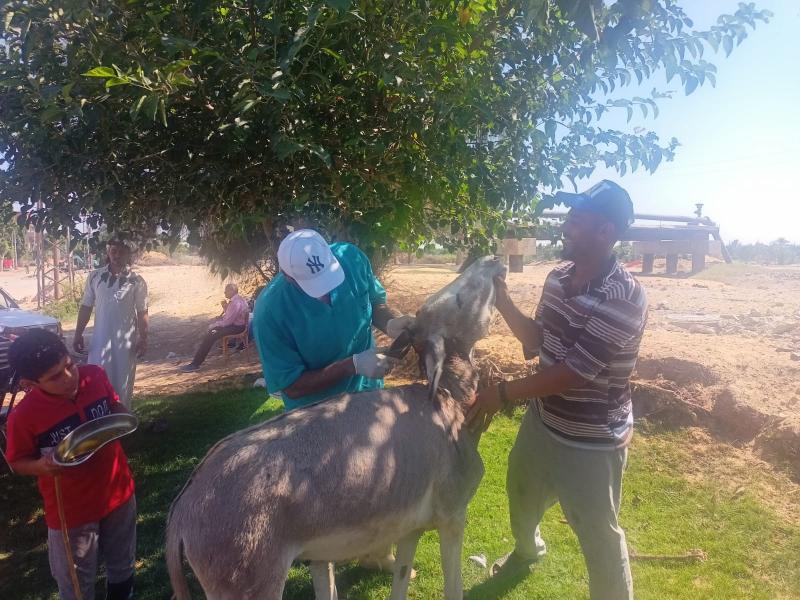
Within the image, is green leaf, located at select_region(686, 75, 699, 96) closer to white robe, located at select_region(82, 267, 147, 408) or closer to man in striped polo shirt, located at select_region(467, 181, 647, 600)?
man in striped polo shirt, located at select_region(467, 181, 647, 600)

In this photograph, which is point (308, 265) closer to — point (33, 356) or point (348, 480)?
point (348, 480)

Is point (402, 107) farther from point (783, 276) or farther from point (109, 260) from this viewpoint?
point (783, 276)

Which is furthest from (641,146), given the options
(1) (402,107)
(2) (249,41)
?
(2) (249,41)

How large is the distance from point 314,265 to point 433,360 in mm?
911

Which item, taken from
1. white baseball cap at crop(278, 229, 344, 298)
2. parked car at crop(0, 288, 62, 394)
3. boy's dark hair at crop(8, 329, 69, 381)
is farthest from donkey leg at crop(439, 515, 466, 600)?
parked car at crop(0, 288, 62, 394)

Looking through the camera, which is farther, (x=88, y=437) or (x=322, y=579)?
(x=322, y=579)

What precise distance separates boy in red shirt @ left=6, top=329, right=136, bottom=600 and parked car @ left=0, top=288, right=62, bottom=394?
3228 mm

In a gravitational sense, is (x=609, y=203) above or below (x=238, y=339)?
above

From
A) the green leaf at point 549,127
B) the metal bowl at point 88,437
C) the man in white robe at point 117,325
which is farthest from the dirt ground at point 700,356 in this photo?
the man in white robe at point 117,325

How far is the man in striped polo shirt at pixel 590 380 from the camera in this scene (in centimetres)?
278

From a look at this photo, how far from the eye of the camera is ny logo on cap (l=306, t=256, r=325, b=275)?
3.11m

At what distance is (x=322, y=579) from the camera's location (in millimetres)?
3252

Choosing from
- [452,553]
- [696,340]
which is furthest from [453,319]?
[696,340]

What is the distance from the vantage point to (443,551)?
3.14m
